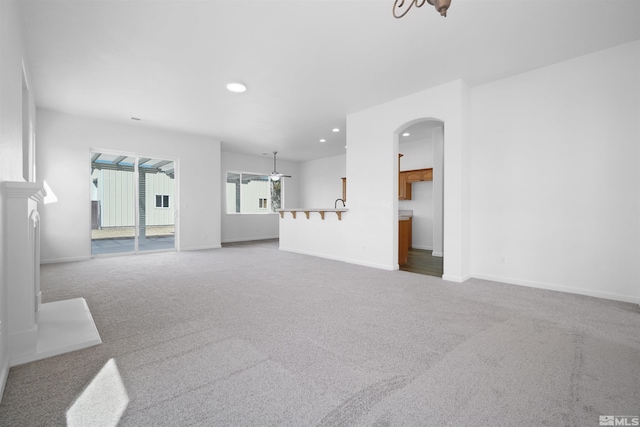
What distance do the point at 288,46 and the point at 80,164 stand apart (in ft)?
16.2

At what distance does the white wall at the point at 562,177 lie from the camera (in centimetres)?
307

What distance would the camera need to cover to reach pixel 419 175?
7.04 meters

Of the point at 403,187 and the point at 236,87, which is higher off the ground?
the point at 236,87

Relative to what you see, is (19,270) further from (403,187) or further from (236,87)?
(403,187)

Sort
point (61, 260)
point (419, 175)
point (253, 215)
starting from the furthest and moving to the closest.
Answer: point (253, 215) < point (419, 175) < point (61, 260)

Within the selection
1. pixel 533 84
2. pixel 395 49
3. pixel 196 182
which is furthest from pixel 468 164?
pixel 196 182

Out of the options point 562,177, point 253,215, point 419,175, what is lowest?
point 253,215

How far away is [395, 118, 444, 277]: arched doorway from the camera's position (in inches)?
247

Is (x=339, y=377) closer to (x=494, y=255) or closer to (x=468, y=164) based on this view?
(x=494, y=255)

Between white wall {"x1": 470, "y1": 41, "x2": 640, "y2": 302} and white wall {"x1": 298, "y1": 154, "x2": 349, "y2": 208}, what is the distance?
540cm

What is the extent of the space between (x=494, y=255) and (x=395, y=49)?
Answer: 9.84ft

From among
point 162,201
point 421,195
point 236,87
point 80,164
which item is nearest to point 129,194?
point 162,201

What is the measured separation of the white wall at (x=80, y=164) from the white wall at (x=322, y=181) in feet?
14.0

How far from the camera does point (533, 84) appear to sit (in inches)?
142
